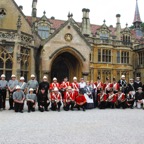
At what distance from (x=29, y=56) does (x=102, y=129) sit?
45.5ft

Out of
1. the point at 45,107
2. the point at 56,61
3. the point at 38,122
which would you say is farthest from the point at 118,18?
the point at 38,122

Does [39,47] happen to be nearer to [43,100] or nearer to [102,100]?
[102,100]

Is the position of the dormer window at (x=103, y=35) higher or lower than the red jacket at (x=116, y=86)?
higher

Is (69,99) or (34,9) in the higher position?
(34,9)

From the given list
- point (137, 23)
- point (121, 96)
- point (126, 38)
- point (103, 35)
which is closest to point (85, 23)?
point (103, 35)

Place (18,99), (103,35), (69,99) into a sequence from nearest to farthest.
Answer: (18,99) < (69,99) < (103,35)

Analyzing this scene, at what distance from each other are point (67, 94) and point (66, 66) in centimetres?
1260

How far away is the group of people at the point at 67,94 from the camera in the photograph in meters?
13.2

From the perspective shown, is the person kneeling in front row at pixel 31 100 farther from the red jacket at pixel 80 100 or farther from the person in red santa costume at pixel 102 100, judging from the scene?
the person in red santa costume at pixel 102 100

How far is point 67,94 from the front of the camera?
14000mm

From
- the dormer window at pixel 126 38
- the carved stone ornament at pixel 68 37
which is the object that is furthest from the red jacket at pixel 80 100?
the dormer window at pixel 126 38

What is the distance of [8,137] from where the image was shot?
695 cm

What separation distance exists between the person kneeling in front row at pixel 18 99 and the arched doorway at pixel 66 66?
1139cm

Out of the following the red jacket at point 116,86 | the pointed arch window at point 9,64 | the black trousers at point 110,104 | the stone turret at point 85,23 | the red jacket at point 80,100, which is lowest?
the black trousers at point 110,104
